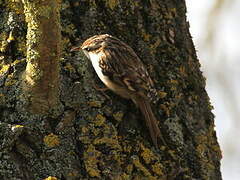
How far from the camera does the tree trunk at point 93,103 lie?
1777mm

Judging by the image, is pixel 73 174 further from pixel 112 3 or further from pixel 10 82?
pixel 112 3

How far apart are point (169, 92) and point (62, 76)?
1.34ft

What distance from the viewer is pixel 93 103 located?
6.41 ft

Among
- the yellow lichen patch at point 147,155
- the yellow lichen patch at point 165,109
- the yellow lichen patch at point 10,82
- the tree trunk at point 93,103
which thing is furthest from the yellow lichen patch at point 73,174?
the yellow lichen patch at point 165,109

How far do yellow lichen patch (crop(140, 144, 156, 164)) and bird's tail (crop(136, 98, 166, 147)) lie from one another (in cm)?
5

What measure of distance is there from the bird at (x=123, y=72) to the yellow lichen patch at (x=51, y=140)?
1.11ft

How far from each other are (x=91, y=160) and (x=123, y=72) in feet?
1.77

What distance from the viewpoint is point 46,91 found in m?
1.83

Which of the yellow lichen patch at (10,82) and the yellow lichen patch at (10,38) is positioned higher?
the yellow lichen patch at (10,38)

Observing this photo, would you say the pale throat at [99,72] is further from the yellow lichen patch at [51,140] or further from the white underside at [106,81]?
the yellow lichen patch at [51,140]

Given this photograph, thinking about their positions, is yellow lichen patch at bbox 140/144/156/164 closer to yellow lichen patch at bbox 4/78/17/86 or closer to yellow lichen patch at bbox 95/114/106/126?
yellow lichen patch at bbox 95/114/106/126

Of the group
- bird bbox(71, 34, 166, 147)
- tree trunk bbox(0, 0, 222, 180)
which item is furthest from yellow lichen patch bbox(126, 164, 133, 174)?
bird bbox(71, 34, 166, 147)

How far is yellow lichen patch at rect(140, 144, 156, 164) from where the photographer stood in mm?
1933

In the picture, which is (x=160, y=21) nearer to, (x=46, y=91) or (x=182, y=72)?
(x=182, y=72)
